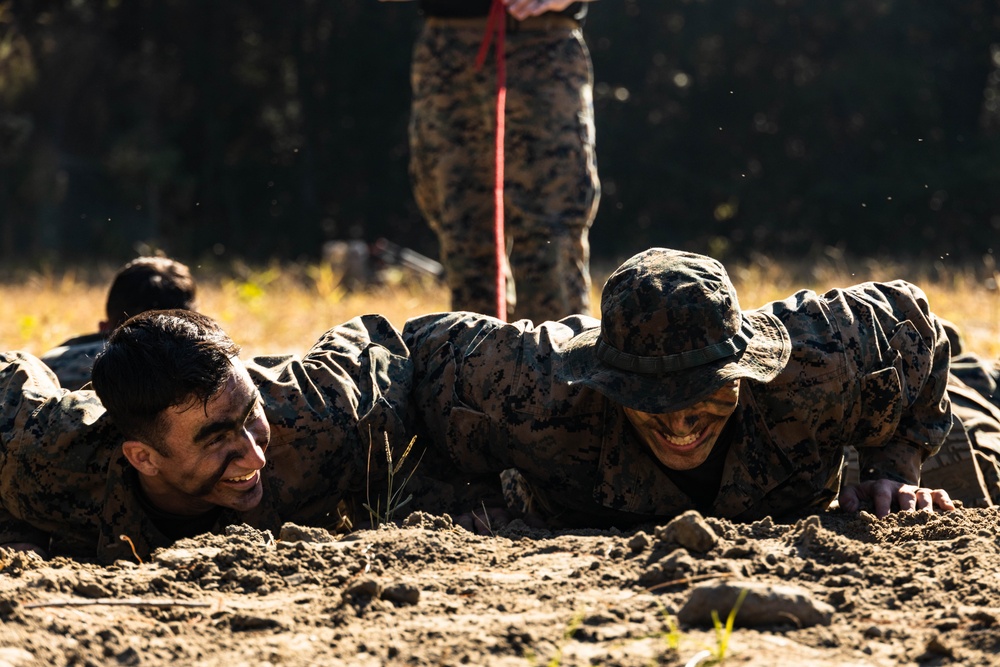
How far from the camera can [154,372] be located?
2846 millimetres

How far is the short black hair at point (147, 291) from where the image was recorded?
13.9 ft

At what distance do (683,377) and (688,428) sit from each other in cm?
14

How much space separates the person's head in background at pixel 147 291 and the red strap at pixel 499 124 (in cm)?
108

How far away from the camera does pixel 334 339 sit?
3361mm

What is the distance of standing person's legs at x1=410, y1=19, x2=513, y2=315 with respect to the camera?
16.3ft

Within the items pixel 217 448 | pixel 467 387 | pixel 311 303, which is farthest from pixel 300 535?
pixel 311 303

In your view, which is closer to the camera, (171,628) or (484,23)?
(171,628)

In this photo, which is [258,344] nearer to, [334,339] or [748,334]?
[334,339]

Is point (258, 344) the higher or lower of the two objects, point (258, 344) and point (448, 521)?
the lower

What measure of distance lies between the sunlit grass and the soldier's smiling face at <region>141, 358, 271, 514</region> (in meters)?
2.75

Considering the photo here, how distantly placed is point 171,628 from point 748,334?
60.3 inches

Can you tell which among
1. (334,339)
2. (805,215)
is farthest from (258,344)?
(805,215)

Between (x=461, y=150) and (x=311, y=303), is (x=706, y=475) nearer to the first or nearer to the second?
(x=461, y=150)

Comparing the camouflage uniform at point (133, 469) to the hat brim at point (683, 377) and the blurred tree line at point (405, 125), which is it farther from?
the blurred tree line at point (405, 125)
